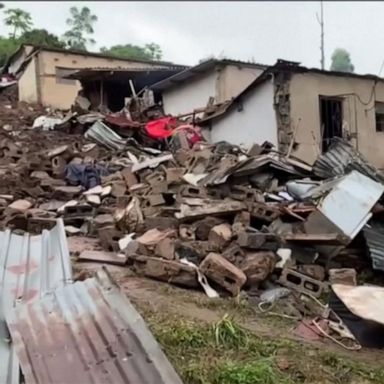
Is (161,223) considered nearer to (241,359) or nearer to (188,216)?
(188,216)

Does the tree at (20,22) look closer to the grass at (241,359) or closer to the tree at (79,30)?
the tree at (79,30)

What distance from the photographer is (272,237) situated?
659 cm

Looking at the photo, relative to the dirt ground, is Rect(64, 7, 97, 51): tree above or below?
above

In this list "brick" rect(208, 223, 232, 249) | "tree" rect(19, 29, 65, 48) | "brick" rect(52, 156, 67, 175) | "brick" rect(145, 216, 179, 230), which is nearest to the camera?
"brick" rect(208, 223, 232, 249)

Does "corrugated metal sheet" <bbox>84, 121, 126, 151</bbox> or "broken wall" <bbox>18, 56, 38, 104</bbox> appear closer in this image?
"corrugated metal sheet" <bbox>84, 121, 126, 151</bbox>

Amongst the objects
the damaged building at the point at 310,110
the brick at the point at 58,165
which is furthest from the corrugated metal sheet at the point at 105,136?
the damaged building at the point at 310,110

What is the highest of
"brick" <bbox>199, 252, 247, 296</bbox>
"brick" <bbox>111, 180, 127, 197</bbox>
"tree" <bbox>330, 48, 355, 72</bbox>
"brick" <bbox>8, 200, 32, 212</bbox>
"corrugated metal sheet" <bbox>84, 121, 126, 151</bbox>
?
"tree" <bbox>330, 48, 355, 72</bbox>

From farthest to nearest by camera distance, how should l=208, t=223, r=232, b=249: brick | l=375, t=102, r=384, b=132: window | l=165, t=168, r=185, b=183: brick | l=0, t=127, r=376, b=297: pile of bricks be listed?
l=375, t=102, r=384, b=132: window
l=165, t=168, r=185, b=183: brick
l=208, t=223, r=232, b=249: brick
l=0, t=127, r=376, b=297: pile of bricks

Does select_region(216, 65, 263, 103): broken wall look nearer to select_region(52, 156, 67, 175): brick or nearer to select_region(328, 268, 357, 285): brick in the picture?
select_region(52, 156, 67, 175): brick

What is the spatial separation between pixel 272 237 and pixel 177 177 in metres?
2.83

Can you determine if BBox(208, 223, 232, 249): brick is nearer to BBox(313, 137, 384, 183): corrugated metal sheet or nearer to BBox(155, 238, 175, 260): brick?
BBox(155, 238, 175, 260): brick

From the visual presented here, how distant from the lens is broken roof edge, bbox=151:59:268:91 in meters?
16.5

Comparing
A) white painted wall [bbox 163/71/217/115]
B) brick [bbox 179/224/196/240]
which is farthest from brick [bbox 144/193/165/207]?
white painted wall [bbox 163/71/217/115]

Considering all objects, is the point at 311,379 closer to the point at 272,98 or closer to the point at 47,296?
the point at 47,296
